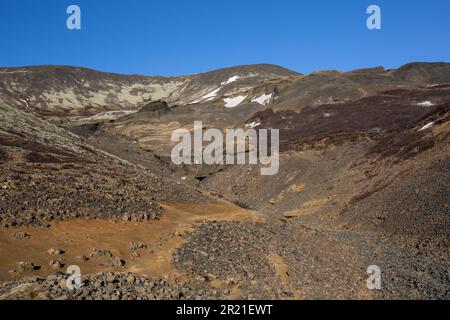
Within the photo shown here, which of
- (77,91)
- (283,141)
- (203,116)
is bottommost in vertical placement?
(283,141)

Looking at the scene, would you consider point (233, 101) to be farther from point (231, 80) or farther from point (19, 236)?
point (19, 236)

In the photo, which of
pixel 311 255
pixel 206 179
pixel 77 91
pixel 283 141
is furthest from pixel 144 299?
pixel 77 91

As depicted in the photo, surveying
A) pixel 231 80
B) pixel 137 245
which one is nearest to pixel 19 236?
pixel 137 245

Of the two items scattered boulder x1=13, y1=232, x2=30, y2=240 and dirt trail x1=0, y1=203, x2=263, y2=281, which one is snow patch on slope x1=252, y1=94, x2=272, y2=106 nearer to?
dirt trail x1=0, y1=203, x2=263, y2=281

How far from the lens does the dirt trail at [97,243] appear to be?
429 inches

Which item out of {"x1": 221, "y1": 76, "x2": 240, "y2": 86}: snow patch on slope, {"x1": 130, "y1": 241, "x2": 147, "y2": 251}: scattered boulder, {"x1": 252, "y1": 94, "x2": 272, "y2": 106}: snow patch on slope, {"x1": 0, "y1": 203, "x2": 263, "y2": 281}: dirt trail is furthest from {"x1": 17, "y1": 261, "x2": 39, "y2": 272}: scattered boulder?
{"x1": 221, "y1": 76, "x2": 240, "y2": 86}: snow patch on slope

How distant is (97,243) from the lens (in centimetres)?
1250

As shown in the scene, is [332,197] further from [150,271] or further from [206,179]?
[150,271]

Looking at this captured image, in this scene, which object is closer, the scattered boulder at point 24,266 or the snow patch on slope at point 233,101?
the scattered boulder at point 24,266

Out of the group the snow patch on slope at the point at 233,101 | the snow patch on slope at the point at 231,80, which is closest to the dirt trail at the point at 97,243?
the snow patch on slope at the point at 233,101

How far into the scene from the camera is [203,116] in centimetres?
7262

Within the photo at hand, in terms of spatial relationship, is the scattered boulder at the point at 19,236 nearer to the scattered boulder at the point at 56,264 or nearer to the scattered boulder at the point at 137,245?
the scattered boulder at the point at 56,264
